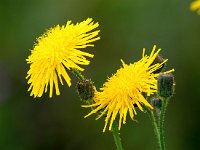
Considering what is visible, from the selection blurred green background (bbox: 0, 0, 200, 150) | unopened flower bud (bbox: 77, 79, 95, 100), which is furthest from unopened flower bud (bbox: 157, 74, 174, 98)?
blurred green background (bbox: 0, 0, 200, 150)

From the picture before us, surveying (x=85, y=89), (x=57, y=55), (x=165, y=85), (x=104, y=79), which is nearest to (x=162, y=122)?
(x=165, y=85)

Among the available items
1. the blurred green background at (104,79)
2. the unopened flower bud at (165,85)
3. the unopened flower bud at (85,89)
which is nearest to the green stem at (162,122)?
the unopened flower bud at (165,85)

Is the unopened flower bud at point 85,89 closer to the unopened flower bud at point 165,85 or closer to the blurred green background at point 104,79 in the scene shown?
the unopened flower bud at point 165,85

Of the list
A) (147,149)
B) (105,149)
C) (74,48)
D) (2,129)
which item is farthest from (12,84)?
(74,48)

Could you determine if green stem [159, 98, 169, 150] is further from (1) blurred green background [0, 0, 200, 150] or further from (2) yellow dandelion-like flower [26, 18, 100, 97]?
(1) blurred green background [0, 0, 200, 150]

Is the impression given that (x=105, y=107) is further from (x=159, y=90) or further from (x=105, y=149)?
(x=105, y=149)
